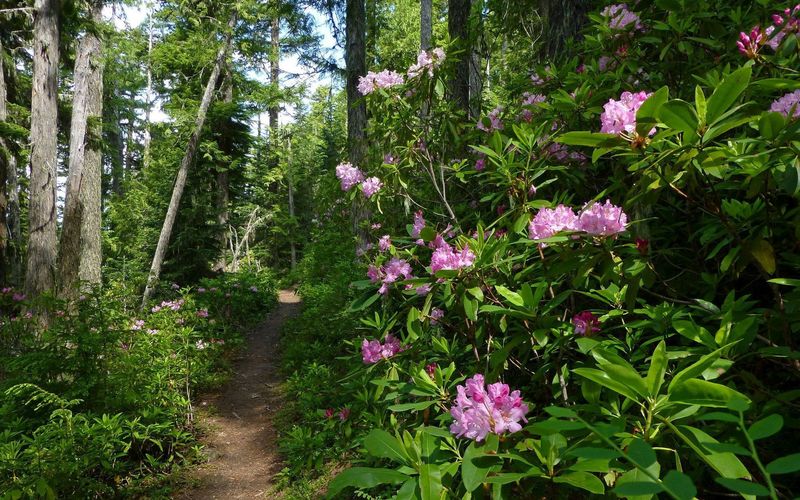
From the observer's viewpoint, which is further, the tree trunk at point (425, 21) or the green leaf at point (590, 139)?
the tree trunk at point (425, 21)

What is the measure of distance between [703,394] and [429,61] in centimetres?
226

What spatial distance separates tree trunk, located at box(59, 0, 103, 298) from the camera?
735cm

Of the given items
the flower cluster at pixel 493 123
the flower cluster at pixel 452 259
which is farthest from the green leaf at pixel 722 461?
the flower cluster at pixel 493 123

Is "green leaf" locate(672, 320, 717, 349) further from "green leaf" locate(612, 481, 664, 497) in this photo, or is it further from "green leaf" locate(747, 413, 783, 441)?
"green leaf" locate(612, 481, 664, 497)

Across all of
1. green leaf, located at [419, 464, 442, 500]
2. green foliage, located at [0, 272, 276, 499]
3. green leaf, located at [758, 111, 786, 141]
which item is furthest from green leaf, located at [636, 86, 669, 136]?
green foliage, located at [0, 272, 276, 499]

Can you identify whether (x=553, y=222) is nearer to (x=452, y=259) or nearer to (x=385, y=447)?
(x=452, y=259)

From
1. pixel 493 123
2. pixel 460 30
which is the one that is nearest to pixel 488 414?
pixel 493 123

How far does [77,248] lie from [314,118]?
2042cm

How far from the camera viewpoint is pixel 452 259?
1438mm

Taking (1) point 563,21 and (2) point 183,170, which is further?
(2) point 183,170

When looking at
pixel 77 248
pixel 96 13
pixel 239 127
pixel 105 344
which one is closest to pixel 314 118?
pixel 239 127

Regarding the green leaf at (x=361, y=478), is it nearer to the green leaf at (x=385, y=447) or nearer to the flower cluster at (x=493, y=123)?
the green leaf at (x=385, y=447)

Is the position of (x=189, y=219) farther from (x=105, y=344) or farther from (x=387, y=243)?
(x=387, y=243)

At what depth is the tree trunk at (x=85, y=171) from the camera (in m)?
7.35
